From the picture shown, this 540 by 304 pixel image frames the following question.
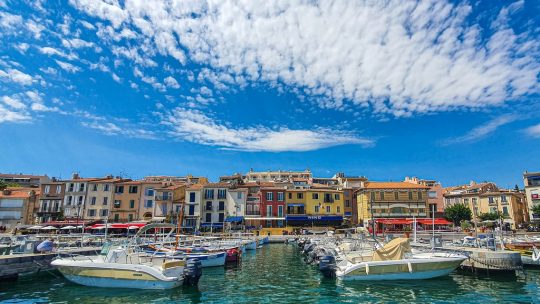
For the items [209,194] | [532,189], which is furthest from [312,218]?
[532,189]

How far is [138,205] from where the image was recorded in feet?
221

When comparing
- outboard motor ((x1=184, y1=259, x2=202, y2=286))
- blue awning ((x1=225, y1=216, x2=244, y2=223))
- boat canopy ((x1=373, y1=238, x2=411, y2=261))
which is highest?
blue awning ((x1=225, y1=216, x2=244, y2=223))

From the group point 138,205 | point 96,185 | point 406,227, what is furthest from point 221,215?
point 406,227

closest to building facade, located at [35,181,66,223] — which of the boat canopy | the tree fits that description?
the boat canopy

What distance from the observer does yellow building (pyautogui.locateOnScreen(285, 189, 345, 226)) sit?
6836 centimetres

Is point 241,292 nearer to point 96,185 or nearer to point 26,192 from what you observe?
point 96,185

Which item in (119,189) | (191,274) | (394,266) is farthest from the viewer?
(119,189)

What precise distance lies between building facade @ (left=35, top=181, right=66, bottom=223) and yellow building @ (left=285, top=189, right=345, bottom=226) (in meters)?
44.1

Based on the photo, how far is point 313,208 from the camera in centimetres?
6975

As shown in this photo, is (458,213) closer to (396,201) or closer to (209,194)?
(396,201)

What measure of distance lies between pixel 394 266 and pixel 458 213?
58607mm

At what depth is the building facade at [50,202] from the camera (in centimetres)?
6488

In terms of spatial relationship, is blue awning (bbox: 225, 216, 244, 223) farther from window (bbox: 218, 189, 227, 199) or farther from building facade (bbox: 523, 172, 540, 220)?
building facade (bbox: 523, 172, 540, 220)

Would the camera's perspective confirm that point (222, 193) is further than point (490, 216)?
Yes
